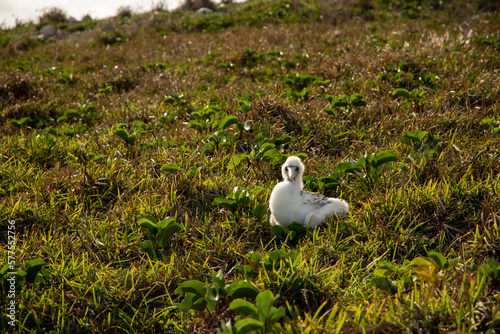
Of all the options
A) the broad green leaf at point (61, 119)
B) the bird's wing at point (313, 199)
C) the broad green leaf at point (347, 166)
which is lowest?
the bird's wing at point (313, 199)

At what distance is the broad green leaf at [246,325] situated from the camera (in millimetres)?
1699

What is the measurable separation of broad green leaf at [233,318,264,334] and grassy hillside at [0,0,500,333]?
0.03 meters

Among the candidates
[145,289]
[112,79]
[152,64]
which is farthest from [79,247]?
[152,64]

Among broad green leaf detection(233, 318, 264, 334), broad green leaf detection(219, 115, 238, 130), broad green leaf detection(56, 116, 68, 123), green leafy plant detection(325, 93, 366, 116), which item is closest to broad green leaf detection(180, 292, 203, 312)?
broad green leaf detection(233, 318, 264, 334)

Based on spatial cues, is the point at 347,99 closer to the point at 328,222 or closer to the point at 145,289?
the point at 328,222

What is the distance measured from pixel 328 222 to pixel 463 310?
3.83 feet

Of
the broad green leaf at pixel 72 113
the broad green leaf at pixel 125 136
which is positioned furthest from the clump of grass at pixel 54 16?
the broad green leaf at pixel 125 136

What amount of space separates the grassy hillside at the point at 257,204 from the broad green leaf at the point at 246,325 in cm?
3

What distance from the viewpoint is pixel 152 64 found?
27.3 feet

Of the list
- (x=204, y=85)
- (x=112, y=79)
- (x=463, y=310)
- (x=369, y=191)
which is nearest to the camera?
(x=463, y=310)

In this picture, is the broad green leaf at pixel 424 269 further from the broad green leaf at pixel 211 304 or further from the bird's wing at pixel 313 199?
the broad green leaf at pixel 211 304

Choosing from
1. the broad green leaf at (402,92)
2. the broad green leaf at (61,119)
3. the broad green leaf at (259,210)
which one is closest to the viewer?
the broad green leaf at (259,210)

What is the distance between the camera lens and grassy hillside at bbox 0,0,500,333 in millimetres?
2051

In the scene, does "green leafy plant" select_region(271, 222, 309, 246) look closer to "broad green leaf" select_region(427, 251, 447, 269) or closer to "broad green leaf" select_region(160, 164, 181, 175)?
"broad green leaf" select_region(427, 251, 447, 269)
